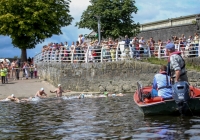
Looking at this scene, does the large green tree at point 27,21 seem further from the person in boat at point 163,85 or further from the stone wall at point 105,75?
the person in boat at point 163,85

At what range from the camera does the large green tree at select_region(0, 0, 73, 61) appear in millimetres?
45188

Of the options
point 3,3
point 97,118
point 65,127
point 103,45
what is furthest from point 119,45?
point 3,3

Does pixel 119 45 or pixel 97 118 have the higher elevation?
pixel 119 45

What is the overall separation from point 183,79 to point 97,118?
2.94 meters

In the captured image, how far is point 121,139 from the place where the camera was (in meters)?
9.86

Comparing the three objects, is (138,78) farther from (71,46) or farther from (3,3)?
(3,3)

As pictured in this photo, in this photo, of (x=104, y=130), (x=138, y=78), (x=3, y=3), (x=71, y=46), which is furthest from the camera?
(x=3, y=3)

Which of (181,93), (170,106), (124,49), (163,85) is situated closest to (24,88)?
(124,49)

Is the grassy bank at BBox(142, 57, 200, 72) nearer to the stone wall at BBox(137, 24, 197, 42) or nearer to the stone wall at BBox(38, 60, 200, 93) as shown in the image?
the stone wall at BBox(38, 60, 200, 93)

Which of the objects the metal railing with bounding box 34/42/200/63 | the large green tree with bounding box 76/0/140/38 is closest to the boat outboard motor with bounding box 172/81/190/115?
the metal railing with bounding box 34/42/200/63

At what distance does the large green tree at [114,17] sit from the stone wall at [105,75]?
59.5 feet

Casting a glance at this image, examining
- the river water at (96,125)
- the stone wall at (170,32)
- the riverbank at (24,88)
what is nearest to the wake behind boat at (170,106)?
the river water at (96,125)

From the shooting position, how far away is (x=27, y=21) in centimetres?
4506

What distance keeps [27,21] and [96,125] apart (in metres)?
34.2
